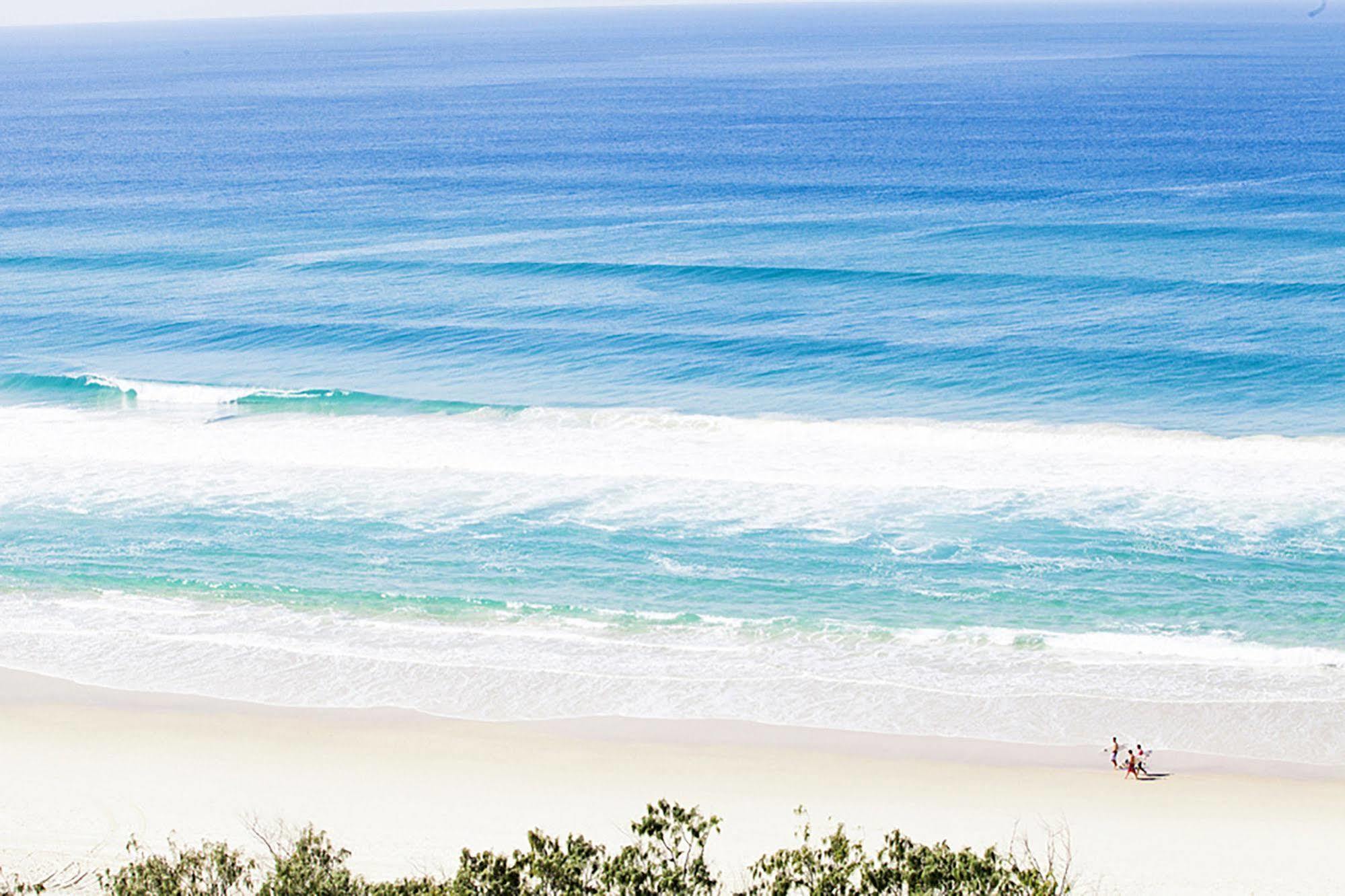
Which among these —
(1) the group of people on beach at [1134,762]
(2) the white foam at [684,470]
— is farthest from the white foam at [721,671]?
Result: (2) the white foam at [684,470]

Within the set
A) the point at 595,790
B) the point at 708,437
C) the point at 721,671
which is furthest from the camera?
the point at 708,437

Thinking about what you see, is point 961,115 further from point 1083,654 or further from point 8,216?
point 1083,654

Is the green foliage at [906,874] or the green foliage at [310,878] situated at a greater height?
the green foliage at [906,874]

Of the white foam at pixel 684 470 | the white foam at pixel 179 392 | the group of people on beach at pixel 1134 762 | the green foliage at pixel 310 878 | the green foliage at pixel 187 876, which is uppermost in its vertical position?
the white foam at pixel 179 392

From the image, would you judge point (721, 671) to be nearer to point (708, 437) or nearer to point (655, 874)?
point (655, 874)

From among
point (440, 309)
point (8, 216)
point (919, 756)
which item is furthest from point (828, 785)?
point (8, 216)

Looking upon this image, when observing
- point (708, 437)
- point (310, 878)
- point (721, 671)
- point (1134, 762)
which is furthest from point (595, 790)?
point (708, 437)

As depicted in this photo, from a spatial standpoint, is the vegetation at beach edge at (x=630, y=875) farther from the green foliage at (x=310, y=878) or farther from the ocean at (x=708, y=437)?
the ocean at (x=708, y=437)

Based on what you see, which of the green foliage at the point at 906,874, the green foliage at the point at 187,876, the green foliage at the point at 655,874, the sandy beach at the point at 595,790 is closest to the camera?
the green foliage at the point at 906,874
